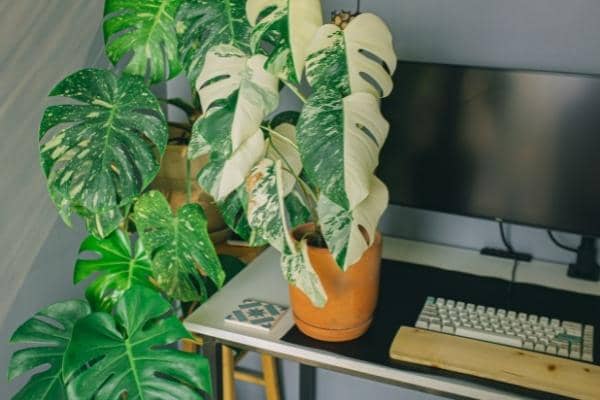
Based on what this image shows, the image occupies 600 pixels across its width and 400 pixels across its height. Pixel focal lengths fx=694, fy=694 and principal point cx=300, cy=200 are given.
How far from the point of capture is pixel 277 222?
48.8 inches

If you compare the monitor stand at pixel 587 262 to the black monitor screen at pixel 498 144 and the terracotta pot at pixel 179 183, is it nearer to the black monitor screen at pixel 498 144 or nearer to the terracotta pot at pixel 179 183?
the black monitor screen at pixel 498 144

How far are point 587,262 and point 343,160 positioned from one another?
0.82m

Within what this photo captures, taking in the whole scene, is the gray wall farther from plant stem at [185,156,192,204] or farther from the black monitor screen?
the black monitor screen

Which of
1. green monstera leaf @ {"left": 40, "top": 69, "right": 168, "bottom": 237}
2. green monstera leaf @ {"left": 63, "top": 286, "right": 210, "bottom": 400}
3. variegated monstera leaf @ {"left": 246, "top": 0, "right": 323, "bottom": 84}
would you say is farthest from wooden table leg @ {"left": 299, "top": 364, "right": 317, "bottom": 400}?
variegated monstera leaf @ {"left": 246, "top": 0, "right": 323, "bottom": 84}

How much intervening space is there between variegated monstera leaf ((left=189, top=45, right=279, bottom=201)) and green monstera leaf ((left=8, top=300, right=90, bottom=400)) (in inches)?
18.8

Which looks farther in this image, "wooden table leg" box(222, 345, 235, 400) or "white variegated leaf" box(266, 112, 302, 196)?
"wooden table leg" box(222, 345, 235, 400)

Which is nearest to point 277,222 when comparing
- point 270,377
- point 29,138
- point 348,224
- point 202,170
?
point 348,224

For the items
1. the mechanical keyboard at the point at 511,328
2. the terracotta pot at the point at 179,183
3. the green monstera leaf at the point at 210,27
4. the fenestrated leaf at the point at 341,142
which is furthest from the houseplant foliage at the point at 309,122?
the terracotta pot at the point at 179,183

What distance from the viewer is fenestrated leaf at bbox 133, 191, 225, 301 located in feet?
4.94

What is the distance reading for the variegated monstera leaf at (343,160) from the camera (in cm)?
111

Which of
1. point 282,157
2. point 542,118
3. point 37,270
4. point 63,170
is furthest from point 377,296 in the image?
point 37,270

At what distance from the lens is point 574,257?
5.58ft

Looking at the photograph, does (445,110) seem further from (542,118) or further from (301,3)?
(301,3)

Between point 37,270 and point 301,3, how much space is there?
3.17 ft
